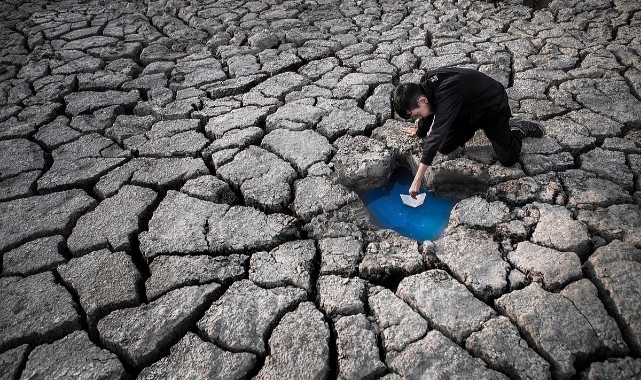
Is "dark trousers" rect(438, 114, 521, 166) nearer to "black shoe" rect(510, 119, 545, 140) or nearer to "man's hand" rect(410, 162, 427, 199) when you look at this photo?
"black shoe" rect(510, 119, 545, 140)

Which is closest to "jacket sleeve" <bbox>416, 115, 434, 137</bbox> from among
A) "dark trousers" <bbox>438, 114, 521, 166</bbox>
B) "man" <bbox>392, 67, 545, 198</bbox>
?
"man" <bbox>392, 67, 545, 198</bbox>

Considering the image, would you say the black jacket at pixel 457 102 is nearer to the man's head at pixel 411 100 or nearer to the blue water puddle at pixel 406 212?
the man's head at pixel 411 100

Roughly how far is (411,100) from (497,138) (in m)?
0.52

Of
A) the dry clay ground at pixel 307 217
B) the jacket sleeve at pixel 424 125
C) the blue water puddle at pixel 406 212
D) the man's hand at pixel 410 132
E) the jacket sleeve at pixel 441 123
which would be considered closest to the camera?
the dry clay ground at pixel 307 217

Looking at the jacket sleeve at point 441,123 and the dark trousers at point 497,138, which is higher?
the jacket sleeve at point 441,123

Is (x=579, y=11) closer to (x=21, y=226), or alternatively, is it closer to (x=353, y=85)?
(x=353, y=85)

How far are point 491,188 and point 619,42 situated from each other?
2254mm

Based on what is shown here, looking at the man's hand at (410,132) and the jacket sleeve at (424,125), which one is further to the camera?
the man's hand at (410,132)

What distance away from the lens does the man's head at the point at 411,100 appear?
6.75ft

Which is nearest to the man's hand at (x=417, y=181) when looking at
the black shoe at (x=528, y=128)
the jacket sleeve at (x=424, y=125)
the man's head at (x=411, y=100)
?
the man's head at (x=411, y=100)

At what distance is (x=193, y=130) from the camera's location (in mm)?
2744

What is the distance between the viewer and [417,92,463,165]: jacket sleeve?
2.03 m

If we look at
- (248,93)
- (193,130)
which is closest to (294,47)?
(248,93)

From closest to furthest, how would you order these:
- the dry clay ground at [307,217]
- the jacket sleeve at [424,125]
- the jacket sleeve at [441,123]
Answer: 1. the dry clay ground at [307,217]
2. the jacket sleeve at [441,123]
3. the jacket sleeve at [424,125]
